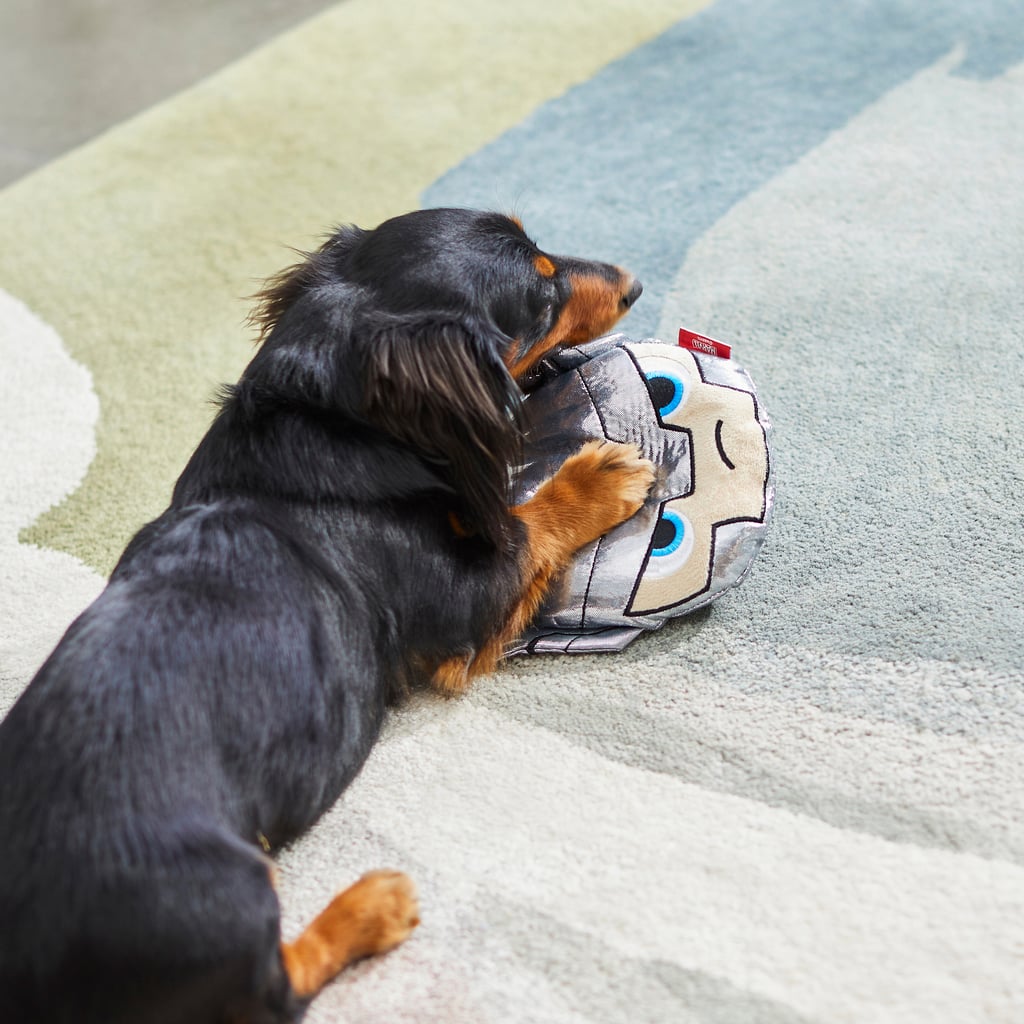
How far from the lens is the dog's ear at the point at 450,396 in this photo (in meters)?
1.49

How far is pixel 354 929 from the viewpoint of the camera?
133cm

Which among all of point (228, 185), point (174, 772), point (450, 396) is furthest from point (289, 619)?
point (228, 185)

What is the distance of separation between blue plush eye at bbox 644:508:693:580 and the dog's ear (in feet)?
0.84

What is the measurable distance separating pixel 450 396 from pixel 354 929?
0.68 meters

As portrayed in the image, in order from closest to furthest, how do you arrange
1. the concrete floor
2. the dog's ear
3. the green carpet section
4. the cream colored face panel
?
the dog's ear → the cream colored face panel → the green carpet section → the concrete floor

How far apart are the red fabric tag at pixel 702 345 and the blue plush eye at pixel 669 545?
1.11 ft

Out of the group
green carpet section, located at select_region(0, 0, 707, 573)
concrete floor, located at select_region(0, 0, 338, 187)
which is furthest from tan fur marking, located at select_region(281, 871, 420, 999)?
concrete floor, located at select_region(0, 0, 338, 187)

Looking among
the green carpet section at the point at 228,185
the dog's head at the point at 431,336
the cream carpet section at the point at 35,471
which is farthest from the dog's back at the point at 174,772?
the green carpet section at the point at 228,185

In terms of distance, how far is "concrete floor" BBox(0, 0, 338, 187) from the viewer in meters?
3.79

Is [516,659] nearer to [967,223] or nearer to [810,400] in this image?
[810,400]

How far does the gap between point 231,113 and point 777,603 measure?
2624mm

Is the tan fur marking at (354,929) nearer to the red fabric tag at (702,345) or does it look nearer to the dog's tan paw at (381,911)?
the dog's tan paw at (381,911)

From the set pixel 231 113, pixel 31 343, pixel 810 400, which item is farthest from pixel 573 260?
pixel 231 113

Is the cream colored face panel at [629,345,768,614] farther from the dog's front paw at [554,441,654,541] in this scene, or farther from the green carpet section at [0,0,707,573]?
the green carpet section at [0,0,707,573]
